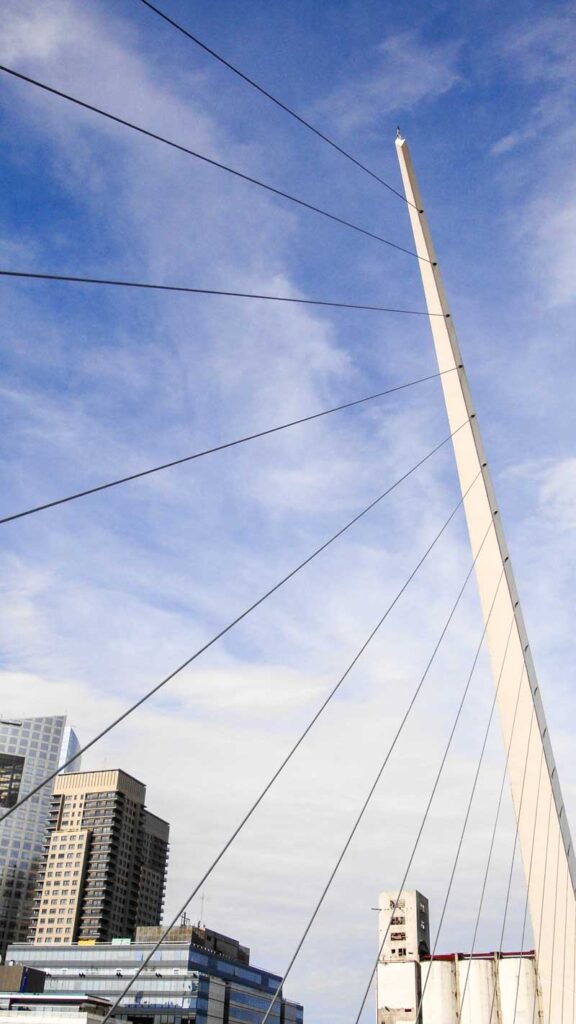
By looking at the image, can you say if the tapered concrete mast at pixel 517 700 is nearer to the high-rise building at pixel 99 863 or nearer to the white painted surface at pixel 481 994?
the white painted surface at pixel 481 994

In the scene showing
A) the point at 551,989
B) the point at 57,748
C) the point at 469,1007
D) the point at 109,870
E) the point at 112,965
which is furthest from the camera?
the point at 57,748

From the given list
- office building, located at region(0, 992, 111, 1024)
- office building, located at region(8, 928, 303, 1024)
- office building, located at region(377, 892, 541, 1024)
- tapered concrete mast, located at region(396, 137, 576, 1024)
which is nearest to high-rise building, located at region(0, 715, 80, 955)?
office building, located at region(8, 928, 303, 1024)

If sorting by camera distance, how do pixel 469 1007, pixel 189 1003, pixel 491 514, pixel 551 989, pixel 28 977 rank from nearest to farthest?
pixel 551 989
pixel 491 514
pixel 469 1007
pixel 28 977
pixel 189 1003

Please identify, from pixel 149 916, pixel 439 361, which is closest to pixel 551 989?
pixel 439 361

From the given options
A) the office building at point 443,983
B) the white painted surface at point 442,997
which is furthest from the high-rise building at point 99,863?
the white painted surface at point 442,997

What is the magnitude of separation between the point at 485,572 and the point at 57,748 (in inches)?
6504

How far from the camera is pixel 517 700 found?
1170 centimetres

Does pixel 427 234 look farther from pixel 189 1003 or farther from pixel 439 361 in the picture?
pixel 189 1003

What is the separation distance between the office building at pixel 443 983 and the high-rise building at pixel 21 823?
2745 inches

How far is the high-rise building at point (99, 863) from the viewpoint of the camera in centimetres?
10600

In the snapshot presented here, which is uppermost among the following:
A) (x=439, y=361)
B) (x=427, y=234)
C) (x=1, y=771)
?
(x=1, y=771)

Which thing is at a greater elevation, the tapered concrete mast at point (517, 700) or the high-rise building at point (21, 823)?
the high-rise building at point (21, 823)

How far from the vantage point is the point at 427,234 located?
12016 mm

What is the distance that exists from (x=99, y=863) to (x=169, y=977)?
4680cm
